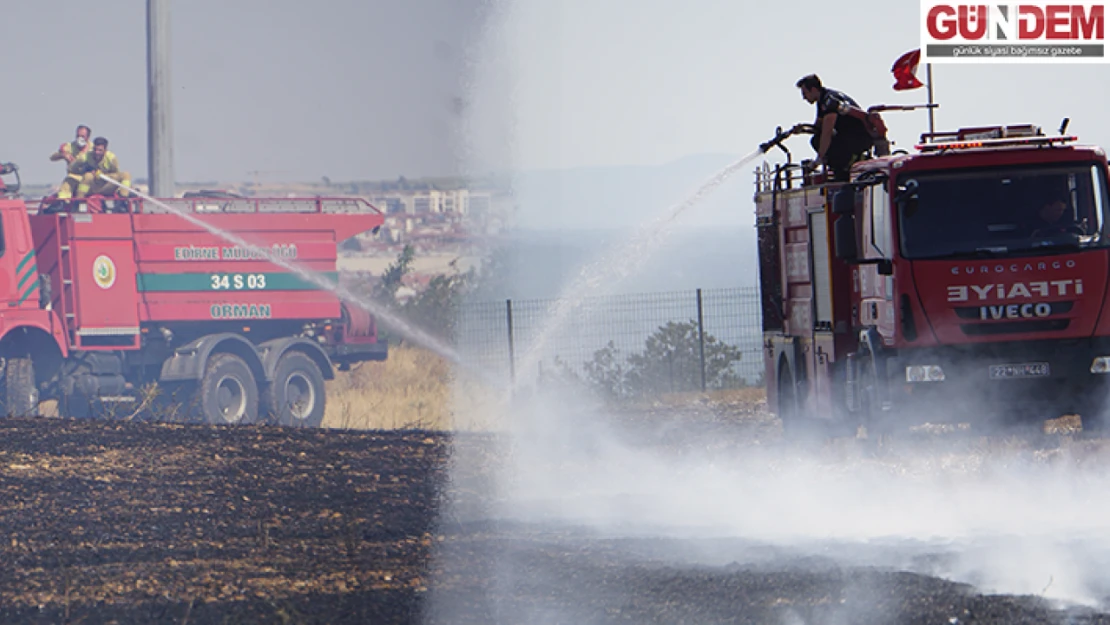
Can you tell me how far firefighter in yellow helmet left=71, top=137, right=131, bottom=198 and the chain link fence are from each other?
18.8ft

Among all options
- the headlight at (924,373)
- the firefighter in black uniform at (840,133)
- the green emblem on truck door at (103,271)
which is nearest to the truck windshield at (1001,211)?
the headlight at (924,373)

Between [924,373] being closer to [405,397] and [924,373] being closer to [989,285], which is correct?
[989,285]

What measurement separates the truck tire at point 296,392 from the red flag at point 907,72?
10.1 meters

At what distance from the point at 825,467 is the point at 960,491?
245cm

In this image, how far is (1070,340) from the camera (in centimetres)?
1190

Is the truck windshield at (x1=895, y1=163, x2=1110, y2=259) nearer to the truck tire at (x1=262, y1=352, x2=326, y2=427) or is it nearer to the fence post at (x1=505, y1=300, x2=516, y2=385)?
the truck tire at (x1=262, y1=352, x2=326, y2=427)

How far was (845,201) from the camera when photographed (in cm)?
1277

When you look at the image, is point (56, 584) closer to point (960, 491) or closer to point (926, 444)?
point (960, 491)

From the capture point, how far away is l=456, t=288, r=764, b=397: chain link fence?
26.8 m

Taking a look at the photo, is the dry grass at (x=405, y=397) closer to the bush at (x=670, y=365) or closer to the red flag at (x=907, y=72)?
the bush at (x=670, y=365)

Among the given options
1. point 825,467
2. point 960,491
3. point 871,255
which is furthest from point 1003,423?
point 825,467

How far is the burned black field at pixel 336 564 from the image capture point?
7555mm

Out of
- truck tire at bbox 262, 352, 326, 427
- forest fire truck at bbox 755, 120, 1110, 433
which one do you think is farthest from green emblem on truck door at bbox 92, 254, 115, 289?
forest fire truck at bbox 755, 120, 1110, 433

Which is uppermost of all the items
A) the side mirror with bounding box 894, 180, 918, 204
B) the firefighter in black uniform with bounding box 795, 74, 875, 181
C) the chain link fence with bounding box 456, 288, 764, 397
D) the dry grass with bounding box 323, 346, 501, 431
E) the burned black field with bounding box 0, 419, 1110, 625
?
the firefighter in black uniform with bounding box 795, 74, 875, 181
